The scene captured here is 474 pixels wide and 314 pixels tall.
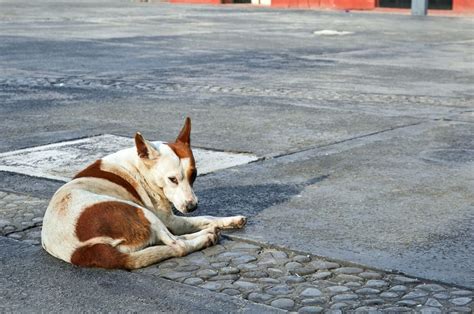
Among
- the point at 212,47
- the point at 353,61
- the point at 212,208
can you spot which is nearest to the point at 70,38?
the point at 212,47

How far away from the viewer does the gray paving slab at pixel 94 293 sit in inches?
217

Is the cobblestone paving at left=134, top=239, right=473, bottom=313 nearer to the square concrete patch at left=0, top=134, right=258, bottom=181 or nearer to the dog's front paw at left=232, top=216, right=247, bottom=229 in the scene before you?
the dog's front paw at left=232, top=216, right=247, bottom=229

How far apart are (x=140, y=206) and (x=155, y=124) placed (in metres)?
5.15

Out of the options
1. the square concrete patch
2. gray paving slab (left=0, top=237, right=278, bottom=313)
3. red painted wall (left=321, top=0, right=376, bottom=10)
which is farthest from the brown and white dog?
red painted wall (left=321, top=0, right=376, bottom=10)

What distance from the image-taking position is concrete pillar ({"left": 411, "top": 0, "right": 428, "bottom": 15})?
3379 cm

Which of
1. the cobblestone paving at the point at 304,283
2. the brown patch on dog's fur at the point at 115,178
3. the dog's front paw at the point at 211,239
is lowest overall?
the cobblestone paving at the point at 304,283

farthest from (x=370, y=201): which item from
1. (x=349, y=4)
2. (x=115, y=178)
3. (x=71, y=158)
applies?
(x=349, y=4)

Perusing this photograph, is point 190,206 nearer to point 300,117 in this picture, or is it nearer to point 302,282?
point 302,282

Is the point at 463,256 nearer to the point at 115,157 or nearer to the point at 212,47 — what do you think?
the point at 115,157

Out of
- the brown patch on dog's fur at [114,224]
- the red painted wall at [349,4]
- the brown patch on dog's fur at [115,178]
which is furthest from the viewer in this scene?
the red painted wall at [349,4]

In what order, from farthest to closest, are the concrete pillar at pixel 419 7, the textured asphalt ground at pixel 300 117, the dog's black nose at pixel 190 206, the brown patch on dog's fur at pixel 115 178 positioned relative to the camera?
the concrete pillar at pixel 419 7 < the textured asphalt ground at pixel 300 117 < the brown patch on dog's fur at pixel 115 178 < the dog's black nose at pixel 190 206

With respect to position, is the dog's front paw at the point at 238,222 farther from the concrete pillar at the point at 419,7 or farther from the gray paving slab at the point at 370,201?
the concrete pillar at the point at 419,7

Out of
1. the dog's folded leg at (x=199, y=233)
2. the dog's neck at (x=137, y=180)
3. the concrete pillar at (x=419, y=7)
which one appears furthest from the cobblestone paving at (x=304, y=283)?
the concrete pillar at (x=419, y=7)

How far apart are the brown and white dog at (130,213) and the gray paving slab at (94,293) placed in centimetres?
13
